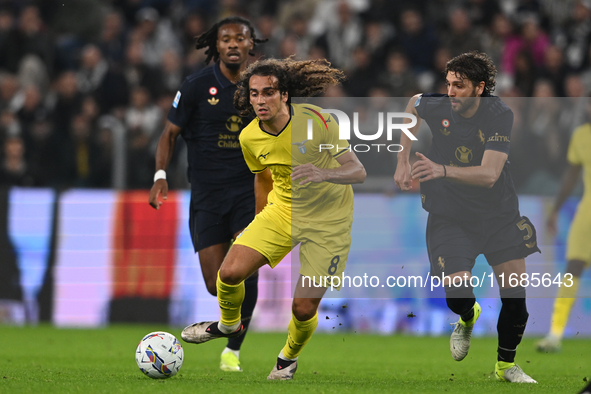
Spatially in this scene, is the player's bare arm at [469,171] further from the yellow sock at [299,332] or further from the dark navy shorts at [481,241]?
the yellow sock at [299,332]

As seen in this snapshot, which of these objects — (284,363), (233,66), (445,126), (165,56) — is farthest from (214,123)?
(165,56)

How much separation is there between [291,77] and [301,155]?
575 millimetres

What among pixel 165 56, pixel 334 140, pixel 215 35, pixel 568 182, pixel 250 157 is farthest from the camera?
pixel 165 56

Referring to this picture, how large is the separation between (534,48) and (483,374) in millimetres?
7018

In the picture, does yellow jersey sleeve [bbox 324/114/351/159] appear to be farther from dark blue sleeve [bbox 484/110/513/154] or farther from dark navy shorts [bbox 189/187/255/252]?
dark navy shorts [bbox 189/187/255/252]

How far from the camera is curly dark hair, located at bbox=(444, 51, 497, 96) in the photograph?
5.76m

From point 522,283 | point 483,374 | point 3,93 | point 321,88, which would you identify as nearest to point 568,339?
point 483,374

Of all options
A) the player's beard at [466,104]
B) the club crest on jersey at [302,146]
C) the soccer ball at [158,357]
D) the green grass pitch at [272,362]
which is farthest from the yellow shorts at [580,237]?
the soccer ball at [158,357]

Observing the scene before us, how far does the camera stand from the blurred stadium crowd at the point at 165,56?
415 inches

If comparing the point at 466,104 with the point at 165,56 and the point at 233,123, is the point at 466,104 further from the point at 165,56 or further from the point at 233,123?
the point at 165,56

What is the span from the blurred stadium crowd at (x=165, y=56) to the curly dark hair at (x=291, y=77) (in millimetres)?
4504

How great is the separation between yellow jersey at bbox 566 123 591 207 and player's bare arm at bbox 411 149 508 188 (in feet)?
10.7

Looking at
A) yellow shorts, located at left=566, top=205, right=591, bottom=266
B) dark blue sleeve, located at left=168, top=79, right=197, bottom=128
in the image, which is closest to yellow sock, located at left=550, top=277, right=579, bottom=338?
yellow shorts, located at left=566, top=205, right=591, bottom=266

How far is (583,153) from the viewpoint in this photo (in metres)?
8.76
